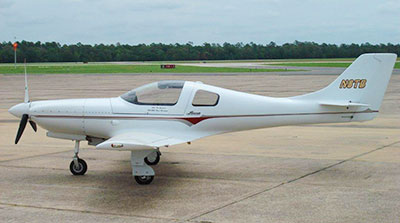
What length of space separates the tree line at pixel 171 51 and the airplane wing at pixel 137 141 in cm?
13813

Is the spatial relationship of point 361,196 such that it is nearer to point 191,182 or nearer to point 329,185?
point 329,185

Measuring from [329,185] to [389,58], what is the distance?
2.96 m

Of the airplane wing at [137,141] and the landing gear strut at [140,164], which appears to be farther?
the landing gear strut at [140,164]

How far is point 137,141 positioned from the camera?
9906 mm

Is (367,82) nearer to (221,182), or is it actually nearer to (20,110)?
(221,182)

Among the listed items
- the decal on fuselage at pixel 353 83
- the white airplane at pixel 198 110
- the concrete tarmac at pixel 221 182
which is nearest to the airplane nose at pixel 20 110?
the white airplane at pixel 198 110

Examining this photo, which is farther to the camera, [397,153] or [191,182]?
[397,153]

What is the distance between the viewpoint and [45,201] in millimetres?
9344

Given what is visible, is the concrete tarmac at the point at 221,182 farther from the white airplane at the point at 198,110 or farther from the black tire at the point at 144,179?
the white airplane at the point at 198,110

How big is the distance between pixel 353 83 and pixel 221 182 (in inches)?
131

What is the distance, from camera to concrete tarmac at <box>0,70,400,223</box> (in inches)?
333

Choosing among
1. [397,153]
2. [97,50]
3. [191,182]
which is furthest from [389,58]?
[97,50]

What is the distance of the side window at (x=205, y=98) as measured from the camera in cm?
1128

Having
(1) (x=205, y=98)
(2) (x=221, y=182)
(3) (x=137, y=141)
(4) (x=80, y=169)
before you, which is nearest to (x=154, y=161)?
(4) (x=80, y=169)
